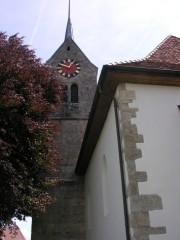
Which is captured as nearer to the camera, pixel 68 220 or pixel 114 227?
pixel 114 227

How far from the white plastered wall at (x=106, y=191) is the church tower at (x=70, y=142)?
131 centimetres

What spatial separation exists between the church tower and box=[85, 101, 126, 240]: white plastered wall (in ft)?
4.29

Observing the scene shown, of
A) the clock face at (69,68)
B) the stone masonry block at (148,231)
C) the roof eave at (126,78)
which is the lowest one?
the stone masonry block at (148,231)

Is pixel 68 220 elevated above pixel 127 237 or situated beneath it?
elevated above

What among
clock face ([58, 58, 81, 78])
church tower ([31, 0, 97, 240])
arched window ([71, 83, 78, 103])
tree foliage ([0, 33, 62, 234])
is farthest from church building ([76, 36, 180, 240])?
clock face ([58, 58, 81, 78])

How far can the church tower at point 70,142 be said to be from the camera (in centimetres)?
1410

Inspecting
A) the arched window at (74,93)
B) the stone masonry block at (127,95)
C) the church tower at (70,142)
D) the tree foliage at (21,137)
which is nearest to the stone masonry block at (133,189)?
the stone masonry block at (127,95)

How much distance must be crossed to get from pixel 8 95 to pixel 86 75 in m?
10.5

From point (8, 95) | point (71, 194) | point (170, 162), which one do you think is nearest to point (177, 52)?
point (170, 162)

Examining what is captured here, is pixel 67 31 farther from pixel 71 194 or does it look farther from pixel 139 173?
pixel 139 173

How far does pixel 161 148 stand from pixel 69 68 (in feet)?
40.5

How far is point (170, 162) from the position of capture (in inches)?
289

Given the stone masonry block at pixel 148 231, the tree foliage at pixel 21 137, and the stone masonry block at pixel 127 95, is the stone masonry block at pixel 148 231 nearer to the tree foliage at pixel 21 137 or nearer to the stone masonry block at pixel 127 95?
the stone masonry block at pixel 127 95

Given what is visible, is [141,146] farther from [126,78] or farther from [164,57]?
[164,57]
